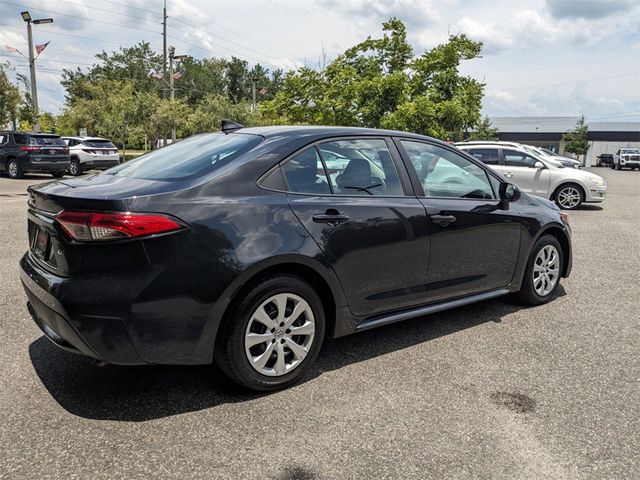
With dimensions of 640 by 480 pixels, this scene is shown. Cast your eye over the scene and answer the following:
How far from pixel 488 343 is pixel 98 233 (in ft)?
9.71

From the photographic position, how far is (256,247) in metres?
2.98

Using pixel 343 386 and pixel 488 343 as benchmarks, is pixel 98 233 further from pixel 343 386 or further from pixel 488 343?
pixel 488 343

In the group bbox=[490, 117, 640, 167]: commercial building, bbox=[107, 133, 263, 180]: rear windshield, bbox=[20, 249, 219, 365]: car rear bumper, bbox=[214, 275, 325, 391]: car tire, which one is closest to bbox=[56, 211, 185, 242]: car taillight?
bbox=[20, 249, 219, 365]: car rear bumper

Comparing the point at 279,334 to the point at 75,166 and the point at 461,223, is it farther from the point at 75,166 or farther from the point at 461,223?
the point at 75,166

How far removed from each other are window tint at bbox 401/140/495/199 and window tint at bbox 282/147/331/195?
87cm

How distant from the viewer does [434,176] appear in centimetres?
412

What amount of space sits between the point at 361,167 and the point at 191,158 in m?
1.18

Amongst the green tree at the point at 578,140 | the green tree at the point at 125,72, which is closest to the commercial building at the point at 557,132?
the green tree at the point at 578,140

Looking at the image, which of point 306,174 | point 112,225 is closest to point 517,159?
point 306,174

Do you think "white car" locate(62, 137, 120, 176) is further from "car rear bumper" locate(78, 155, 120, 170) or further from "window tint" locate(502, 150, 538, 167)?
"window tint" locate(502, 150, 538, 167)

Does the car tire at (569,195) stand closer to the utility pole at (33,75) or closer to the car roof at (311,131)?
the car roof at (311,131)

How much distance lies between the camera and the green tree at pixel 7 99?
2800cm

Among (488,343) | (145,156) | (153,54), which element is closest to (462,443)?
(488,343)

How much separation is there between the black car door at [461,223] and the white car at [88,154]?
727 inches
